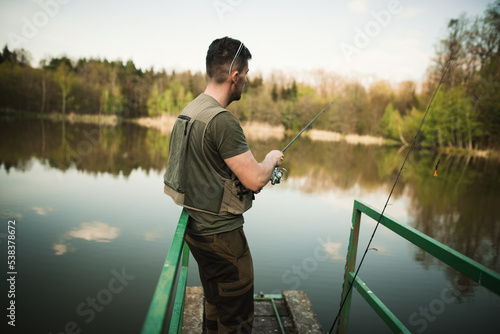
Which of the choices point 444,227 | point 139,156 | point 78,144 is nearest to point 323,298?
point 444,227

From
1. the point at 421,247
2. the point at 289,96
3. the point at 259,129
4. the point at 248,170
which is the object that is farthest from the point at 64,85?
the point at 421,247

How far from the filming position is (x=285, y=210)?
9.32m

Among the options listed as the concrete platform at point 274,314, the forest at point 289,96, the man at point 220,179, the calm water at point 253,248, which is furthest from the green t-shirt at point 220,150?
the forest at point 289,96

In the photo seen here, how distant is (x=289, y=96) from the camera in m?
63.3

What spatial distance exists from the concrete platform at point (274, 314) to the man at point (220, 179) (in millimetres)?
1410

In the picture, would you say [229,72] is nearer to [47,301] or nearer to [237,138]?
[237,138]

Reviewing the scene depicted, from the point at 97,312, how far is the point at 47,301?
76cm

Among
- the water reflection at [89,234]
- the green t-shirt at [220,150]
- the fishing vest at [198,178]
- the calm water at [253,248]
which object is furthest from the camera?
the water reflection at [89,234]

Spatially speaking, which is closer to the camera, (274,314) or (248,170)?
(248,170)

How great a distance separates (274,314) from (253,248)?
2.94 metres

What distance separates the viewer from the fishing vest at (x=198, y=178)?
174 cm

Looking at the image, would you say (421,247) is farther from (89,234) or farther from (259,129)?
(259,129)

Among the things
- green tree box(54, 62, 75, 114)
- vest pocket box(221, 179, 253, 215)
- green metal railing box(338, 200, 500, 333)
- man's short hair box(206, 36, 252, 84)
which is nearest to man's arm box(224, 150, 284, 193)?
vest pocket box(221, 179, 253, 215)

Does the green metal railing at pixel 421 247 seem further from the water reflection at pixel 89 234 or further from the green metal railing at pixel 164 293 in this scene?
the water reflection at pixel 89 234
